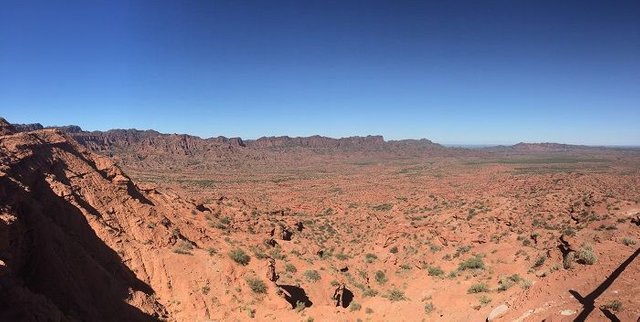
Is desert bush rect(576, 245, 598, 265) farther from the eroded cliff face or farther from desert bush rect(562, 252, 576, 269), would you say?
the eroded cliff face

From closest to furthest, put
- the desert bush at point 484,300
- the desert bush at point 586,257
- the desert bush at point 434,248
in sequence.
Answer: the desert bush at point 586,257 → the desert bush at point 484,300 → the desert bush at point 434,248

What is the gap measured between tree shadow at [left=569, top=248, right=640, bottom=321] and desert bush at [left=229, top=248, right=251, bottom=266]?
14.9 meters

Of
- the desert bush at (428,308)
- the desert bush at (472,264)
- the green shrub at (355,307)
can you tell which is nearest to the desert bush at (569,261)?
the desert bush at (428,308)

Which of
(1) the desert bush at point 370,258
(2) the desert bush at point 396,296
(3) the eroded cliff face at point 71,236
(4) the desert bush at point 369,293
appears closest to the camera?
(3) the eroded cliff face at point 71,236

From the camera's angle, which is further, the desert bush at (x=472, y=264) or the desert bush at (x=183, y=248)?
the desert bush at (x=472, y=264)

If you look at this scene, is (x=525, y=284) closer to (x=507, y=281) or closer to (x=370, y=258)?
(x=507, y=281)

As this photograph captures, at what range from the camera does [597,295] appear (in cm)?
1324

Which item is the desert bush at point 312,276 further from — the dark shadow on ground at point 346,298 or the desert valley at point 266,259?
the dark shadow on ground at point 346,298

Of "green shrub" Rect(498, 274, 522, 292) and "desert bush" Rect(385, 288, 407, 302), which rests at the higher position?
"green shrub" Rect(498, 274, 522, 292)

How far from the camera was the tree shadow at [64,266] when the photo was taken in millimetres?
13086

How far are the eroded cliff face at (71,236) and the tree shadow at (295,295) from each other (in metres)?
5.93

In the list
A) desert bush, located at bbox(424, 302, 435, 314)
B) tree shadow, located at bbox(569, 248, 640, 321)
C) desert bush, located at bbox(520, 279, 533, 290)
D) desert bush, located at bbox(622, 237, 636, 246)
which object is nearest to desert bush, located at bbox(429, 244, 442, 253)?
desert bush, located at bbox(520, 279, 533, 290)

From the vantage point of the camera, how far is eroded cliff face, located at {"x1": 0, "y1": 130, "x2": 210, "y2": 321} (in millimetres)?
12586

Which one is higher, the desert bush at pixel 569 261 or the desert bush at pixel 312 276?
the desert bush at pixel 569 261
